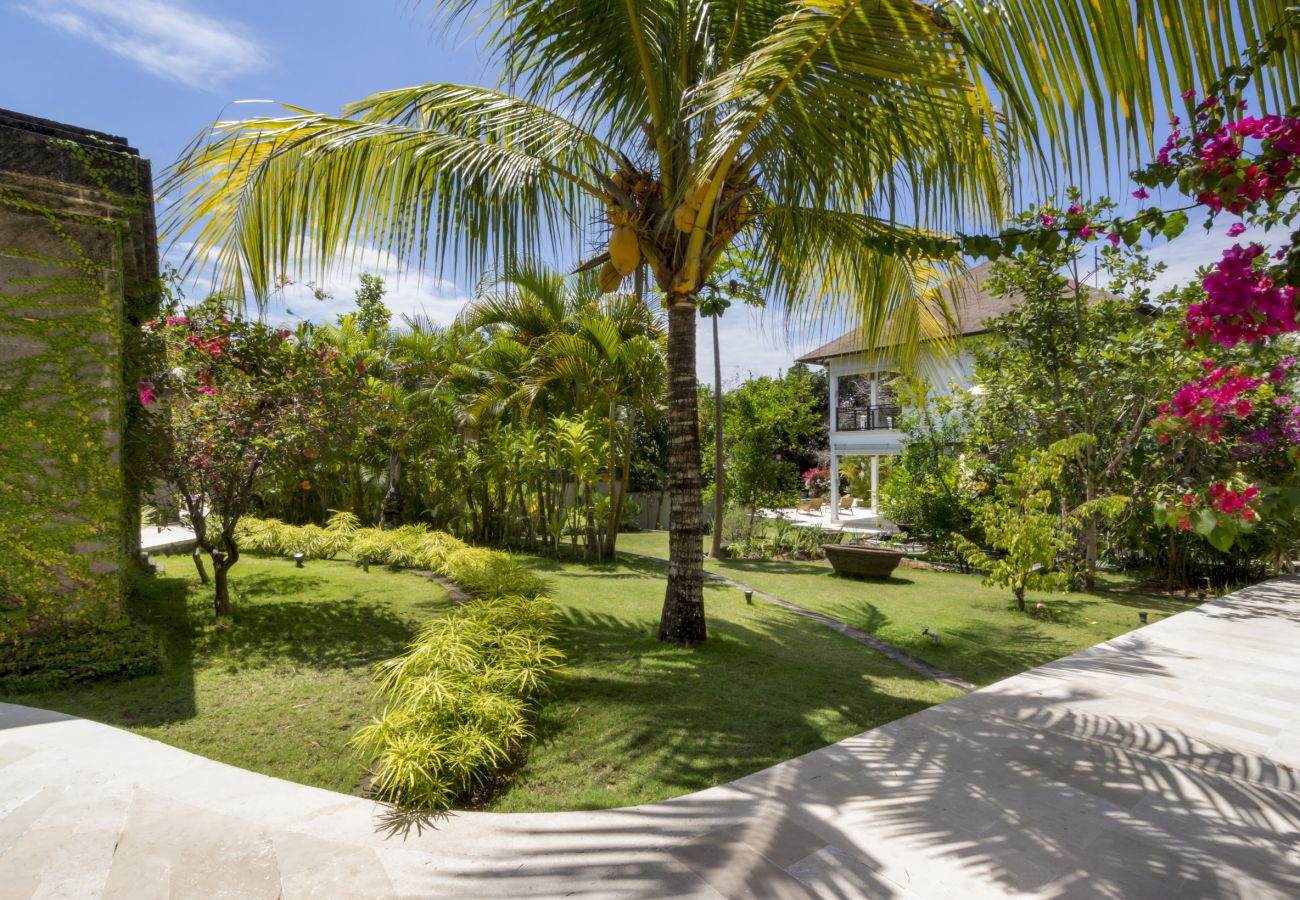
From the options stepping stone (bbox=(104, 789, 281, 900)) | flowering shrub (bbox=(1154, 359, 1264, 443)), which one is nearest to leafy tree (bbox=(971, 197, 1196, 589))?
flowering shrub (bbox=(1154, 359, 1264, 443))

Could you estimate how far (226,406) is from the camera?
649 centimetres

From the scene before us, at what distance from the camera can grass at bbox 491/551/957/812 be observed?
3541 millimetres

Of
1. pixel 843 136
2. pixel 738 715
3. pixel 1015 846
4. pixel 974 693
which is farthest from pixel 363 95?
pixel 974 693

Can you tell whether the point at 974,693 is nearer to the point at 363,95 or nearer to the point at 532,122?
the point at 532,122

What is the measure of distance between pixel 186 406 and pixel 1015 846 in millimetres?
7652

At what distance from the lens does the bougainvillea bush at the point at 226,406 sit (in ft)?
21.0

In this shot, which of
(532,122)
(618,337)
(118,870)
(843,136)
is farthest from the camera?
(618,337)

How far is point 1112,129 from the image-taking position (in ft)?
7.23

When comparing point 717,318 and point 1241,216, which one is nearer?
point 1241,216

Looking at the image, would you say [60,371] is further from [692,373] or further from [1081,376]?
[1081,376]

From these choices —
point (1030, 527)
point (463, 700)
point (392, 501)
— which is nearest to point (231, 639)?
point (463, 700)

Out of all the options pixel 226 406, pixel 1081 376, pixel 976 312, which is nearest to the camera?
pixel 226 406

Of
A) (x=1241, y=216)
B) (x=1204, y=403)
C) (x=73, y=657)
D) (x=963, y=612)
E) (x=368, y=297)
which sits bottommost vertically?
(x=963, y=612)

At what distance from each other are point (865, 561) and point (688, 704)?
7.19 meters
